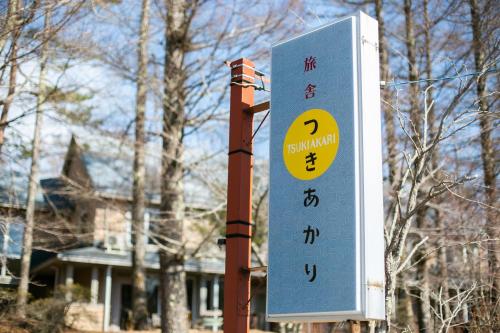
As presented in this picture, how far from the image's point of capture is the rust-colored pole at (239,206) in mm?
7152

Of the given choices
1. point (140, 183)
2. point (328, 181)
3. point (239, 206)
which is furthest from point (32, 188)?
point (328, 181)

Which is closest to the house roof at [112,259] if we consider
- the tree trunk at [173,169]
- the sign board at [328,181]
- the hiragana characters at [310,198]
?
the tree trunk at [173,169]

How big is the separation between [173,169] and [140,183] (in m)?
4.59

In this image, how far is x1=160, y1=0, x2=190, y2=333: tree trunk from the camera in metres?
16.0

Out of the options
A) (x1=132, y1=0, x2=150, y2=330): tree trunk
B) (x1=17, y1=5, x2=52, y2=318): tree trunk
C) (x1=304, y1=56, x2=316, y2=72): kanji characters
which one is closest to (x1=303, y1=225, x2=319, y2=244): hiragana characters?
(x1=304, y1=56, x2=316, y2=72): kanji characters

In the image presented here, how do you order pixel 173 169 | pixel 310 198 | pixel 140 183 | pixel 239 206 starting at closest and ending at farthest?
pixel 310 198, pixel 239 206, pixel 173 169, pixel 140 183

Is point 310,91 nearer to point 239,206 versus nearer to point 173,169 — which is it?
point 239,206

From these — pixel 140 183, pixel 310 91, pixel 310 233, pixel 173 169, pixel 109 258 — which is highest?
pixel 140 183

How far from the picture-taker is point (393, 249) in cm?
900

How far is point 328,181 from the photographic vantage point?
6105mm

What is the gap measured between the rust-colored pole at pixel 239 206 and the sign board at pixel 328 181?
0.79 meters

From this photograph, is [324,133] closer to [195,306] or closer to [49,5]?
[49,5]

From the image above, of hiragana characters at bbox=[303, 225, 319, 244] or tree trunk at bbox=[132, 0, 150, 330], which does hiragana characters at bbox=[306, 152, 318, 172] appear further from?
tree trunk at bbox=[132, 0, 150, 330]

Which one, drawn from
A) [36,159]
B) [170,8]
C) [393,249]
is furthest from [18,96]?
[393,249]
